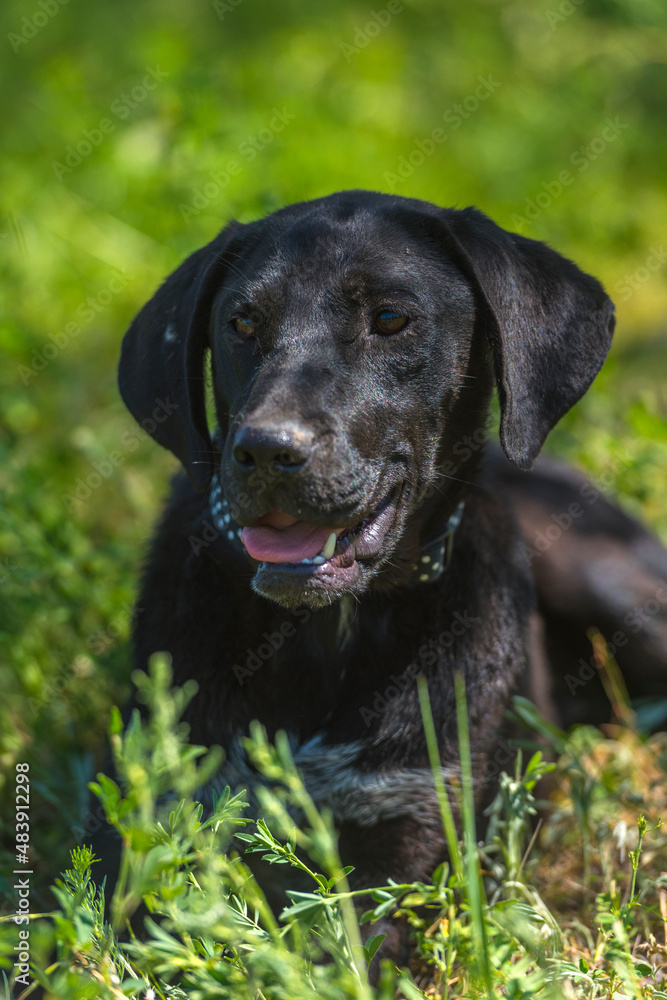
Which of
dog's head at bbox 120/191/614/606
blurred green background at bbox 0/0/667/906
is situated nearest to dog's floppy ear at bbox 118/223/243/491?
dog's head at bbox 120/191/614/606

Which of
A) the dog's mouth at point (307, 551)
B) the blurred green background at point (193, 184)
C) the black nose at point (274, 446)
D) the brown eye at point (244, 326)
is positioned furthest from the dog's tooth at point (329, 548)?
the blurred green background at point (193, 184)

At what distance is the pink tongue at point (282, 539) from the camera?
2.28 metres

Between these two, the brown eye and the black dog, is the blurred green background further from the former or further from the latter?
the brown eye

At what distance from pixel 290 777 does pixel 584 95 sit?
757 centimetres

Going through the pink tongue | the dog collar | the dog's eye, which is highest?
the dog's eye

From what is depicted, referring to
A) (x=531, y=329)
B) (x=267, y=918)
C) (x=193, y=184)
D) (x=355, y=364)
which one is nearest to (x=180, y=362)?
(x=355, y=364)

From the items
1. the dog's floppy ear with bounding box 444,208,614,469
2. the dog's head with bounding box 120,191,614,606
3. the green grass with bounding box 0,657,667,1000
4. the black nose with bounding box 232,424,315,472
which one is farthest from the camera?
the dog's floppy ear with bounding box 444,208,614,469

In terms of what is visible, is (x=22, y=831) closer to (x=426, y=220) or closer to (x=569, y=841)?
(x=569, y=841)

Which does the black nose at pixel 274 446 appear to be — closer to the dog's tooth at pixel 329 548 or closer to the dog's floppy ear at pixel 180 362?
the dog's tooth at pixel 329 548

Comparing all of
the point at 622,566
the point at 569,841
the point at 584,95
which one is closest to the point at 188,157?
the point at 622,566

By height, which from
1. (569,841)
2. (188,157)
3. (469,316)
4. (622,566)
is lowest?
(569,841)

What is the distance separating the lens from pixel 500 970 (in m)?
1.63

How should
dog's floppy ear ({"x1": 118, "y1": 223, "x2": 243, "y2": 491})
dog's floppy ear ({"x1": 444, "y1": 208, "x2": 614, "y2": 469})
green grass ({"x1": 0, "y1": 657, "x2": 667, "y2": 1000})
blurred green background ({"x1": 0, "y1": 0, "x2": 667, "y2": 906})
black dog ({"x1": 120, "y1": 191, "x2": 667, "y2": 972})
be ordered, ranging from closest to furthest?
green grass ({"x1": 0, "y1": 657, "x2": 667, "y2": 1000}), black dog ({"x1": 120, "y1": 191, "x2": 667, "y2": 972}), dog's floppy ear ({"x1": 444, "y1": 208, "x2": 614, "y2": 469}), dog's floppy ear ({"x1": 118, "y1": 223, "x2": 243, "y2": 491}), blurred green background ({"x1": 0, "y1": 0, "x2": 667, "y2": 906})

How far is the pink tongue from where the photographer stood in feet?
7.49
